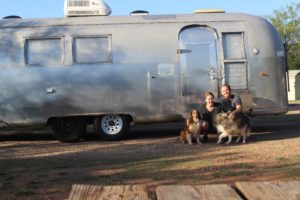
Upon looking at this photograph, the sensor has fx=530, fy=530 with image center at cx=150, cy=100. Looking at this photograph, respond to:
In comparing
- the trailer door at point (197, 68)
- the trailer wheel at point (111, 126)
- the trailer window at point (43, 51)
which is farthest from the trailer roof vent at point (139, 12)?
the trailer wheel at point (111, 126)

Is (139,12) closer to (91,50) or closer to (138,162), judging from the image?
(91,50)

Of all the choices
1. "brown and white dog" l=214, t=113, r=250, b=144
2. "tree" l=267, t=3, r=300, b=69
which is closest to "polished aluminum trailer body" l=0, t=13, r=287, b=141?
"brown and white dog" l=214, t=113, r=250, b=144

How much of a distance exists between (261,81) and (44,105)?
16.2 ft

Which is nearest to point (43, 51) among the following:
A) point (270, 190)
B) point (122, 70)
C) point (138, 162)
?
point (122, 70)

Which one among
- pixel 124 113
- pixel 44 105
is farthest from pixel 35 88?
pixel 124 113

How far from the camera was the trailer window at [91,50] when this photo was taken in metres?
11.9

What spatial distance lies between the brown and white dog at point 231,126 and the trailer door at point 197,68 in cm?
123

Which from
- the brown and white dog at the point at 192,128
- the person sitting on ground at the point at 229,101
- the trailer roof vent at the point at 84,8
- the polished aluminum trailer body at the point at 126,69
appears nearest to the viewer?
the brown and white dog at the point at 192,128

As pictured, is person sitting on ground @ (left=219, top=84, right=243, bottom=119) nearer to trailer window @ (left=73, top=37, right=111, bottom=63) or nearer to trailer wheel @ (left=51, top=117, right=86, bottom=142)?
trailer window @ (left=73, top=37, right=111, bottom=63)

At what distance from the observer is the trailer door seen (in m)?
11.9

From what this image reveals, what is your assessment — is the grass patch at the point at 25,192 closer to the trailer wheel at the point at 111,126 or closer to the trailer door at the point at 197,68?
the trailer wheel at the point at 111,126

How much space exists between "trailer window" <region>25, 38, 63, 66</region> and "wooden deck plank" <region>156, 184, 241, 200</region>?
949 cm

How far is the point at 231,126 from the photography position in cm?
1070

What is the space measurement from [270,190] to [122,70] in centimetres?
940
